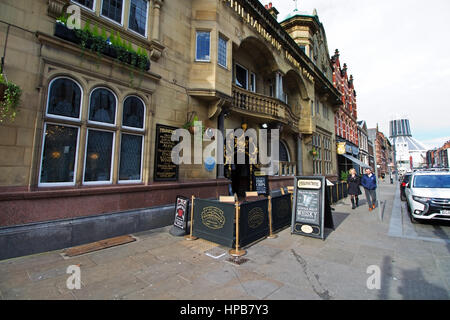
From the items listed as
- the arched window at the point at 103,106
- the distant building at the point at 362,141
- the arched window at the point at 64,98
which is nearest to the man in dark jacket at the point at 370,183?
the arched window at the point at 103,106

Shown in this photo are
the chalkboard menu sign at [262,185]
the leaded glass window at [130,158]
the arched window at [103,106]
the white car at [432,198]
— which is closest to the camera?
the arched window at [103,106]

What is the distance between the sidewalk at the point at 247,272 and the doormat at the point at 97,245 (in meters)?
0.19

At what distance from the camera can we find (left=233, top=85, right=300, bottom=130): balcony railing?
9.60 meters

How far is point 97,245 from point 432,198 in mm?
10232

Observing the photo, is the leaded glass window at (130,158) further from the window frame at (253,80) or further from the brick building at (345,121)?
the brick building at (345,121)

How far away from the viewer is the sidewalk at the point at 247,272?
3006 millimetres

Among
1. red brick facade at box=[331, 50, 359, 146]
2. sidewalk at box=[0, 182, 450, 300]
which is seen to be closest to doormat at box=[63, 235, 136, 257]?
sidewalk at box=[0, 182, 450, 300]

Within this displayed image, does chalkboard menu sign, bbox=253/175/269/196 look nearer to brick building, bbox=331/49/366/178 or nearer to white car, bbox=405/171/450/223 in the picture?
white car, bbox=405/171/450/223

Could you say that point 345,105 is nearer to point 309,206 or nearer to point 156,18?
point 309,206

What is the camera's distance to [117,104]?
597cm
